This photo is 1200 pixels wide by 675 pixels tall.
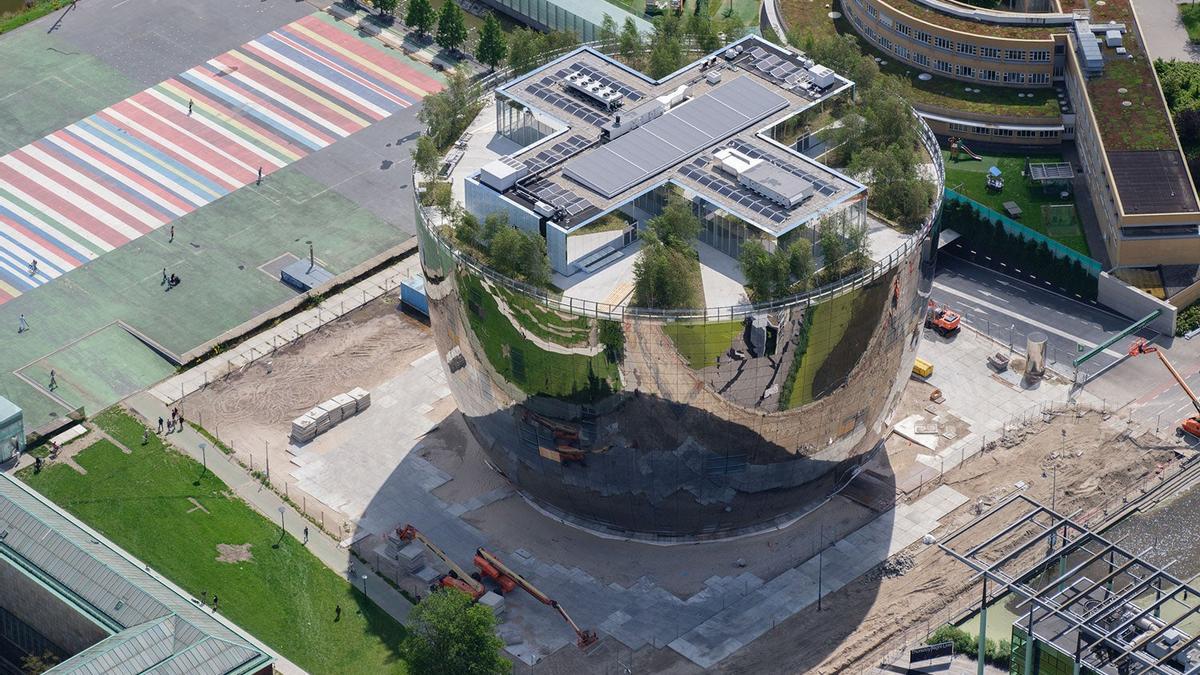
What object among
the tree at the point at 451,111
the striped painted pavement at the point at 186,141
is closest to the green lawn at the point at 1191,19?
the striped painted pavement at the point at 186,141

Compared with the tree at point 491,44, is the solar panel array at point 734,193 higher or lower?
higher

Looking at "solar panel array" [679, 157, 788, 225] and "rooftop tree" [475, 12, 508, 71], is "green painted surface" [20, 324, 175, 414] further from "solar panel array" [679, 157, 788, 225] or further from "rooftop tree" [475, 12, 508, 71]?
"solar panel array" [679, 157, 788, 225]

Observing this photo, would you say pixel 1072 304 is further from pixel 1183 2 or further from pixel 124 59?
pixel 124 59

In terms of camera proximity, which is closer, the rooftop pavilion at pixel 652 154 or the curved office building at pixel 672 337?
the curved office building at pixel 672 337

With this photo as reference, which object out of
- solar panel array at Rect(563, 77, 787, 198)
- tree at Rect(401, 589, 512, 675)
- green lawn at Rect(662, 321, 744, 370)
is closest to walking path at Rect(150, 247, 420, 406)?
solar panel array at Rect(563, 77, 787, 198)

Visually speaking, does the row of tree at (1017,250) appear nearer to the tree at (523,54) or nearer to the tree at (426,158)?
the tree at (523,54)

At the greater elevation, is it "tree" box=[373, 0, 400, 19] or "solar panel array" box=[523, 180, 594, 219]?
"solar panel array" box=[523, 180, 594, 219]

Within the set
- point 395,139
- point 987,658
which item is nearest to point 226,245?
point 395,139
